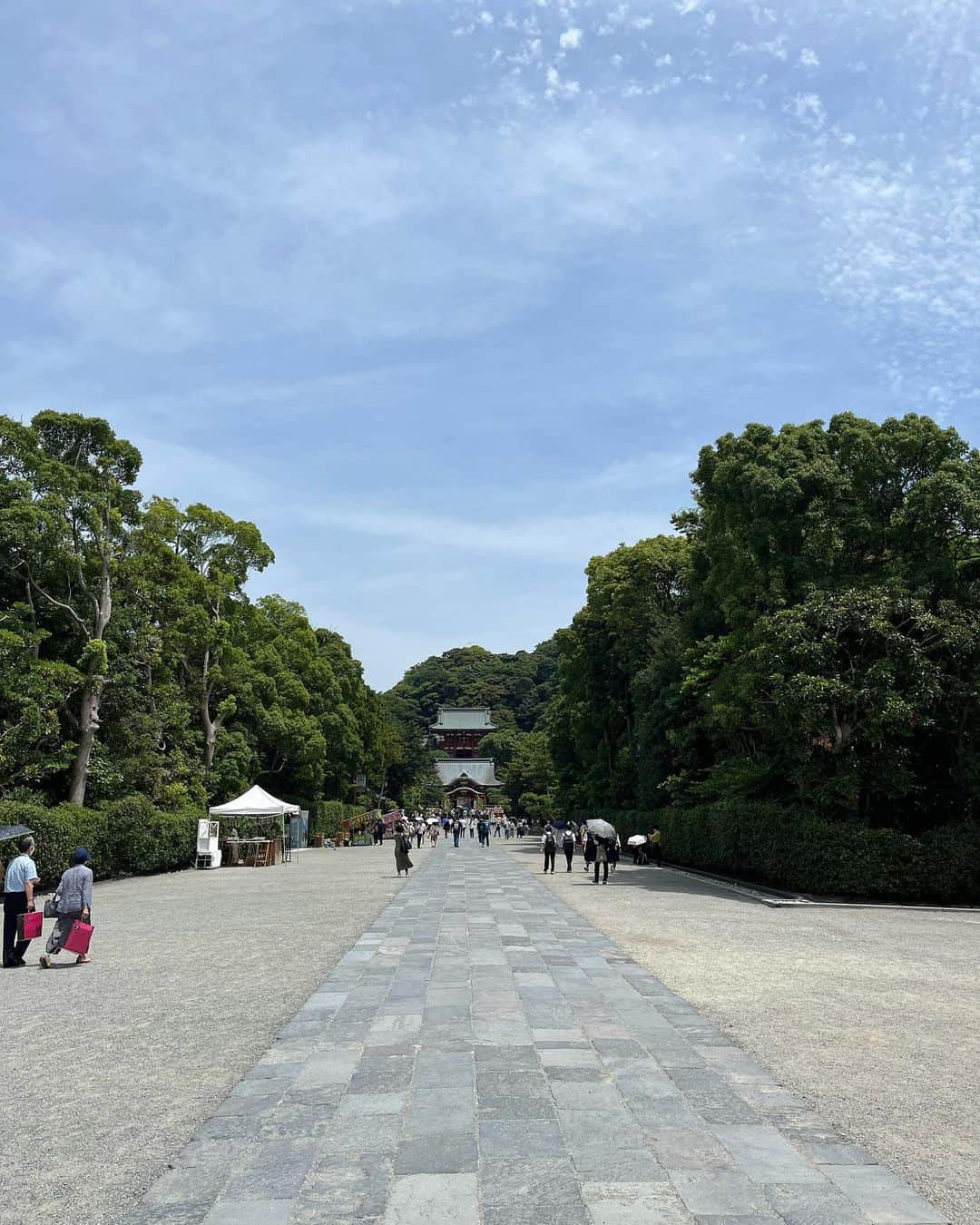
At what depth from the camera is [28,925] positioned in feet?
34.8

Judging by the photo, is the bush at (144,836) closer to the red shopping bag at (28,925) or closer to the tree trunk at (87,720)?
the tree trunk at (87,720)

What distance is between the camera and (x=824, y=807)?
19547 millimetres

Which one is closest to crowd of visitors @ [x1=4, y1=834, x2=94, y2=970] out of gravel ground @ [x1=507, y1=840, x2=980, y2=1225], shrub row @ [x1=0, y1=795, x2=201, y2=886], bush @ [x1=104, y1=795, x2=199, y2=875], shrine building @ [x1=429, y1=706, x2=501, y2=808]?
gravel ground @ [x1=507, y1=840, x2=980, y2=1225]

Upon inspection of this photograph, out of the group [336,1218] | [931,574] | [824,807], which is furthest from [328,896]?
[336,1218]

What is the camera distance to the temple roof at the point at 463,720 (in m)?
113

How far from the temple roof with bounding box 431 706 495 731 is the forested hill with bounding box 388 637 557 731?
162 inches

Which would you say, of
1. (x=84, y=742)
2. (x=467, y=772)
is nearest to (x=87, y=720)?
(x=84, y=742)

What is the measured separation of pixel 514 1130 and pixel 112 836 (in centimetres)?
2120

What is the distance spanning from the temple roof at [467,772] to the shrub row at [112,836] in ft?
242

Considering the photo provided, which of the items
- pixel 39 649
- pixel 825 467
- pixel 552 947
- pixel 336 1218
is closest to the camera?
pixel 336 1218

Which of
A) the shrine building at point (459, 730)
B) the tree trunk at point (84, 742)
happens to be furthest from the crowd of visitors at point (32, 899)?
the shrine building at point (459, 730)

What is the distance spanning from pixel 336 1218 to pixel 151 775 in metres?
24.8

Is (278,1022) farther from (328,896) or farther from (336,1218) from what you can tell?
(328,896)

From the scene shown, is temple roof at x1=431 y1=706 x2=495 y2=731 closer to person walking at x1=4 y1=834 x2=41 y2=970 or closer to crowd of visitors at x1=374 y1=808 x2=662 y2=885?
crowd of visitors at x1=374 y1=808 x2=662 y2=885
